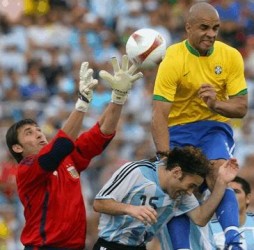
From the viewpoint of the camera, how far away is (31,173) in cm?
926

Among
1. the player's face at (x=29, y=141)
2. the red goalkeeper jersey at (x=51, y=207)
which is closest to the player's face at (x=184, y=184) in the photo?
the red goalkeeper jersey at (x=51, y=207)

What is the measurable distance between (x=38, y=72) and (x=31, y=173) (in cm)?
771

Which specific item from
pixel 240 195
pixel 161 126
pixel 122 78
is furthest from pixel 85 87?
pixel 240 195

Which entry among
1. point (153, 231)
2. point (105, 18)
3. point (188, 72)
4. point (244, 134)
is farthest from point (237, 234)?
point (105, 18)

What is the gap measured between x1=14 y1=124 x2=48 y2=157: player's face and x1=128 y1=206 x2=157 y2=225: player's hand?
1.09m

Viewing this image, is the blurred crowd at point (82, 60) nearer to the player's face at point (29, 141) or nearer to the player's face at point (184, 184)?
the player's face at point (29, 141)

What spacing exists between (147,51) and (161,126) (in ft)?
2.04

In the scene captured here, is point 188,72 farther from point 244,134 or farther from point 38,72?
point 38,72

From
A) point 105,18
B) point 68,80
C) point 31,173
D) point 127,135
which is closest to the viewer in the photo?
point 31,173

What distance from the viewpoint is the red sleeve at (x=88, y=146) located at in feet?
31.9

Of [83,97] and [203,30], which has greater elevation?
[203,30]

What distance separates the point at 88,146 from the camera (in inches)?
384

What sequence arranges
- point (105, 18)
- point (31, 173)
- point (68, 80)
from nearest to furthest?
1. point (31, 173)
2. point (68, 80)
3. point (105, 18)

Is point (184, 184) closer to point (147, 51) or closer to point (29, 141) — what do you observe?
point (147, 51)
